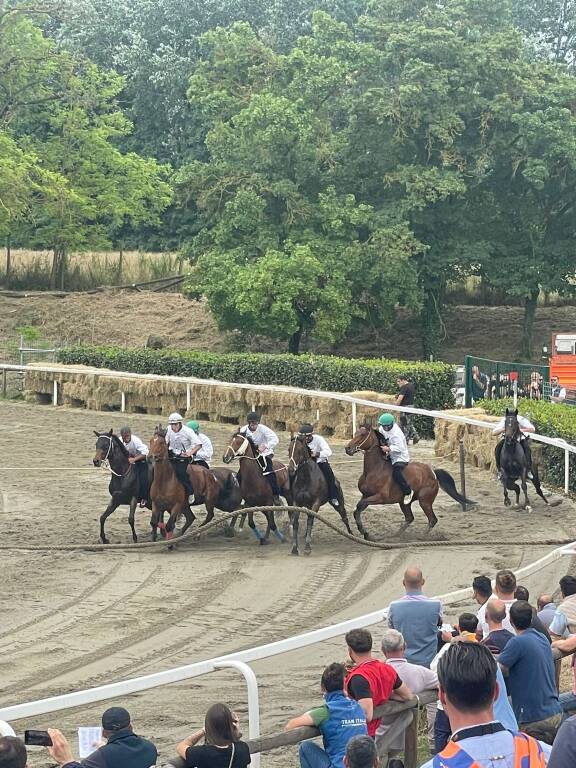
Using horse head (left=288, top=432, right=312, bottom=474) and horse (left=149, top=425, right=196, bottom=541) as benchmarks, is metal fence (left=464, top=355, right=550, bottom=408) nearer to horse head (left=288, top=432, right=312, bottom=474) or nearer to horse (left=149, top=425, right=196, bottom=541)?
horse head (left=288, top=432, right=312, bottom=474)

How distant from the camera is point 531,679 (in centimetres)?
723

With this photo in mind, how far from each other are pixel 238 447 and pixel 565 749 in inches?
512

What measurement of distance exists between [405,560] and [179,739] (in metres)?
7.67

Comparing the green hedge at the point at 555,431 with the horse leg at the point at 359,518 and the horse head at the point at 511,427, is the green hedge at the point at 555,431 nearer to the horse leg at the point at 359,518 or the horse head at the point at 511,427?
the horse head at the point at 511,427

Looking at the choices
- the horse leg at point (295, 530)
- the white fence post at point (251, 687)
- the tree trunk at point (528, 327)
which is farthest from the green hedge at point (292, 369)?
the white fence post at point (251, 687)

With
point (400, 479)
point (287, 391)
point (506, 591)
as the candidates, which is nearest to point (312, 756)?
point (506, 591)

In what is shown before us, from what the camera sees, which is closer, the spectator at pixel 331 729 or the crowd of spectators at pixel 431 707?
the crowd of spectators at pixel 431 707

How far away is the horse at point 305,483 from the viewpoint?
16.7 meters

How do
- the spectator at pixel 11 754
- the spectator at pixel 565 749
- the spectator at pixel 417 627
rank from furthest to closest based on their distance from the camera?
the spectator at pixel 417 627 < the spectator at pixel 11 754 < the spectator at pixel 565 749

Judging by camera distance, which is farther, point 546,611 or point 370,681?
point 546,611

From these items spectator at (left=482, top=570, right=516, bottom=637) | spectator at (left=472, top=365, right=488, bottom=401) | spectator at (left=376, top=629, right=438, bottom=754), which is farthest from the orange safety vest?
spectator at (left=472, top=365, right=488, bottom=401)

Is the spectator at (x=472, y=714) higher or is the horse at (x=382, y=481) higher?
the spectator at (x=472, y=714)

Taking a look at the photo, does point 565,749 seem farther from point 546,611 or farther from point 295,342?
point 295,342

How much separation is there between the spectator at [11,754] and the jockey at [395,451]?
1237 cm
